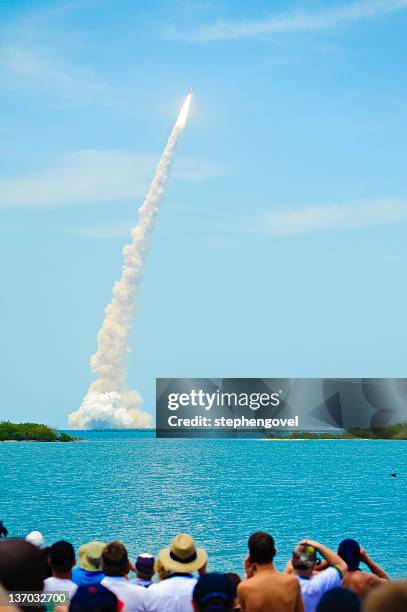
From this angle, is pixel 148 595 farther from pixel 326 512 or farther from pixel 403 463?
pixel 403 463

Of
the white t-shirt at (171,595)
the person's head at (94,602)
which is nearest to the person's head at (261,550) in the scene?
the white t-shirt at (171,595)

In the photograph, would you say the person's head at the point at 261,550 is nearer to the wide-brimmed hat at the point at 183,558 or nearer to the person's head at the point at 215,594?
the wide-brimmed hat at the point at 183,558

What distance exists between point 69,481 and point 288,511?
117 ft

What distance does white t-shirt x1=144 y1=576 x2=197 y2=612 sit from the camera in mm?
9273

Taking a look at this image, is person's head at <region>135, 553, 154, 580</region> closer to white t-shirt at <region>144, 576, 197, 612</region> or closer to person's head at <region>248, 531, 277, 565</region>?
white t-shirt at <region>144, 576, 197, 612</region>

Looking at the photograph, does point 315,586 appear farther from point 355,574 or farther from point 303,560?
point 355,574

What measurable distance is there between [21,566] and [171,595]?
13.8ft

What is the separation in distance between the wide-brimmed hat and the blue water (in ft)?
103

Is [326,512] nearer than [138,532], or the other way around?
[138,532]

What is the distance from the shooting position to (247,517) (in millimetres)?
66750

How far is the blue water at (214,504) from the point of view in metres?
55.2

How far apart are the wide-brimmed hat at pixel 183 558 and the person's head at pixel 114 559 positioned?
372mm

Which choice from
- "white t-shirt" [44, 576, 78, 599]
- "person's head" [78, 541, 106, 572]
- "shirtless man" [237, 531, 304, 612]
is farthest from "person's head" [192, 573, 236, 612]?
"person's head" [78, 541, 106, 572]

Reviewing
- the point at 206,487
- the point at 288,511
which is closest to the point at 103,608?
the point at 288,511
